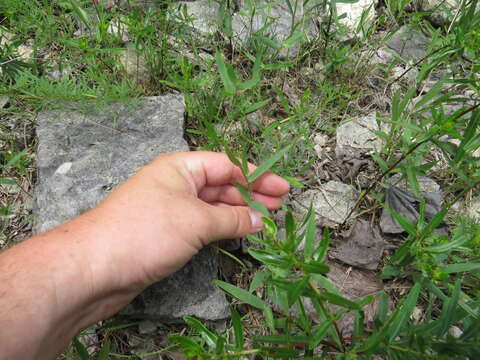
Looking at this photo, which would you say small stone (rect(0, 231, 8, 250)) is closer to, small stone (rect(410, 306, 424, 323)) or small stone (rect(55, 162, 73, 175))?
small stone (rect(55, 162, 73, 175))

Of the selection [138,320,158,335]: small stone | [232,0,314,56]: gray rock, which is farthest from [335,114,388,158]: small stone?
[138,320,158,335]: small stone

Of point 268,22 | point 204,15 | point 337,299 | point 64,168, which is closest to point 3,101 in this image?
point 64,168

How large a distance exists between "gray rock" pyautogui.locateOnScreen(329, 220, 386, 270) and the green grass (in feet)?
0.31

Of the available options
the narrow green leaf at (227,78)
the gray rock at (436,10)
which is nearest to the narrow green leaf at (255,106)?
the narrow green leaf at (227,78)

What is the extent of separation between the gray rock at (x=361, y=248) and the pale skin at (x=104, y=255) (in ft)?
2.06

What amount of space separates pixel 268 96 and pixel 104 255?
1541 mm

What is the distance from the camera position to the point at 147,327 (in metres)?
1.90

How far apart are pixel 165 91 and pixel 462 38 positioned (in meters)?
1.76

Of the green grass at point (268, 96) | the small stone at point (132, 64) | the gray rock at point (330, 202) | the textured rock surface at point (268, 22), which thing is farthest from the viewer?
the textured rock surface at point (268, 22)

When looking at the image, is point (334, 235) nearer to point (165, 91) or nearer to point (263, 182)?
point (263, 182)

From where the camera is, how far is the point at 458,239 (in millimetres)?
1444

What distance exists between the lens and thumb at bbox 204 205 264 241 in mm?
1694

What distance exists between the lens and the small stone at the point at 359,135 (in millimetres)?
2395

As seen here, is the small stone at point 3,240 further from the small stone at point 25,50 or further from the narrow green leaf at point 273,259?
the narrow green leaf at point 273,259
